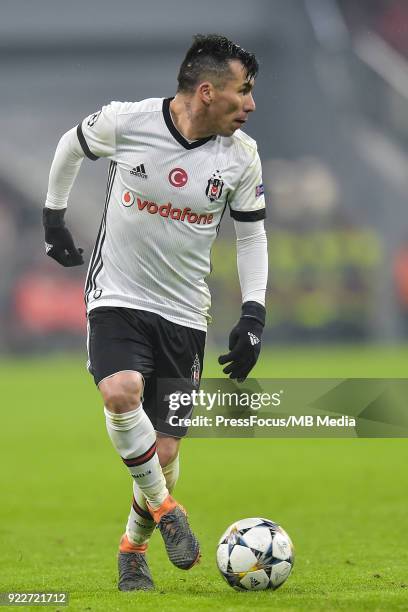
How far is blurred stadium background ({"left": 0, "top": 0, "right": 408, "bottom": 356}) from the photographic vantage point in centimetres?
2775

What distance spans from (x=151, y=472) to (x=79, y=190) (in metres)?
25.9

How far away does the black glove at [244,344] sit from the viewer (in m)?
5.64

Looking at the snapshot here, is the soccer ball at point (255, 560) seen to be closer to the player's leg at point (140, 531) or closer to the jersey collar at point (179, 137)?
the player's leg at point (140, 531)

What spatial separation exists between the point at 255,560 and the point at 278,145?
2586 centimetres

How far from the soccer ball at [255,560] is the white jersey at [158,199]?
1083 mm

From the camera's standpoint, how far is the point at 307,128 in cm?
3145

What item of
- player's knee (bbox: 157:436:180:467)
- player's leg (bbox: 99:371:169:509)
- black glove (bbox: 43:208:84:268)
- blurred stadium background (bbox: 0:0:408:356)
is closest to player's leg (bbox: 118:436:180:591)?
player's knee (bbox: 157:436:180:467)

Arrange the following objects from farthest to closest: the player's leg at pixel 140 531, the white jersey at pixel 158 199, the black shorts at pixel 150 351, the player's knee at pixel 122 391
Result: 1. the player's leg at pixel 140 531
2. the white jersey at pixel 158 199
3. the black shorts at pixel 150 351
4. the player's knee at pixel 122 391

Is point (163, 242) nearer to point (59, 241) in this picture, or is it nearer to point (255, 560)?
point (59, 241)

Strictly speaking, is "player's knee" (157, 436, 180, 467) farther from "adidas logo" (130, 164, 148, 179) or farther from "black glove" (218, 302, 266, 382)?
"adidas logo" (130, 164, 148, 179)

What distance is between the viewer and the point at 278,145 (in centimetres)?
3059

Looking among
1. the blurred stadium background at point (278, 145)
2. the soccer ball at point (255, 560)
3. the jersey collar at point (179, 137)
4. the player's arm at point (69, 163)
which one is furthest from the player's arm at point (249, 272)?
the blurred stadium background at point (278, 145)

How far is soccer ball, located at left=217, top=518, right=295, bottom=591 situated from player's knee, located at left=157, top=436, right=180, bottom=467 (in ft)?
1.73

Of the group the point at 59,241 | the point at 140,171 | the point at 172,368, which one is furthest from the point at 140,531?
the point at 140,171
